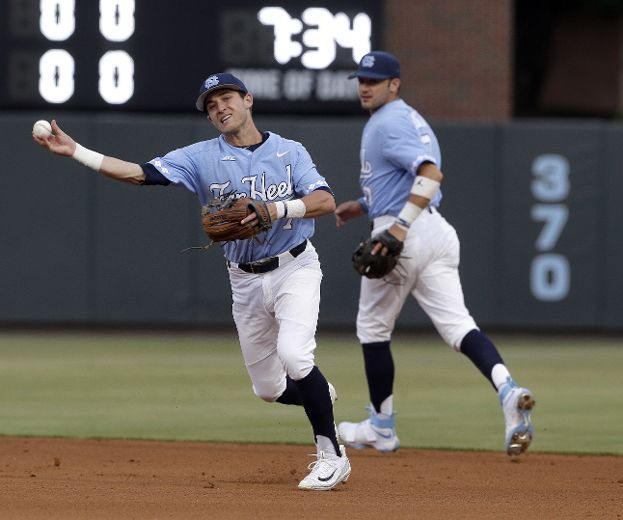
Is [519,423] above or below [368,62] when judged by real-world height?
below

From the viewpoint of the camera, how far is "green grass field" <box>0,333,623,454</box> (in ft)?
25.5

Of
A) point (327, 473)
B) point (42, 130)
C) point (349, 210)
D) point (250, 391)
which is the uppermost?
point (42, 130)

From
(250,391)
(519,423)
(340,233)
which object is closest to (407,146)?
(519,423)

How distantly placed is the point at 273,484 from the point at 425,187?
5.32ft

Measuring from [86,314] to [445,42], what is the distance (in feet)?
14.0

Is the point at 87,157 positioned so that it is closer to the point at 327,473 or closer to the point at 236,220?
the point at 236,220

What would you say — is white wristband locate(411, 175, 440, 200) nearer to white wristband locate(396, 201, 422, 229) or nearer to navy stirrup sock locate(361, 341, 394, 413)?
white wristband locate(396, 201, 422, 229)

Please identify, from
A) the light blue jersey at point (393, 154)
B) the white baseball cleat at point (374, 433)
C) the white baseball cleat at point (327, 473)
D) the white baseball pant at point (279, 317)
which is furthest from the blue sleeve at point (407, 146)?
the white baseball cleat at point (327, 473)

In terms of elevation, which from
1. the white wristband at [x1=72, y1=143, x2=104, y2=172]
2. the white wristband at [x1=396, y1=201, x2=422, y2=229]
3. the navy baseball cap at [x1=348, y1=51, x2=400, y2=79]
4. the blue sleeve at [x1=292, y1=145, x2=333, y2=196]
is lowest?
the white wristband at [x1=396, y1=201, x2=422, y2=229]

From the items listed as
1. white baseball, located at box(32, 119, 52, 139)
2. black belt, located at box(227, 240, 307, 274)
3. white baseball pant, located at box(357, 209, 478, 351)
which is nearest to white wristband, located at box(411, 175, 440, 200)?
white baseball pant, located at box(357, 209, 478, 351)

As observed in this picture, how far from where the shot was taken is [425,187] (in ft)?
21.9

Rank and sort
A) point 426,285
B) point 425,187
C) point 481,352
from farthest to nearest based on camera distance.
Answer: point 426,285 → point 481,352 → point 425,187

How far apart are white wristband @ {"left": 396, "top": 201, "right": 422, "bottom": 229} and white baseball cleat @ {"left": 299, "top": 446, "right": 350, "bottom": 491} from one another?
1355 mm

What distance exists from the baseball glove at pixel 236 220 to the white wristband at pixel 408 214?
3.91ft
